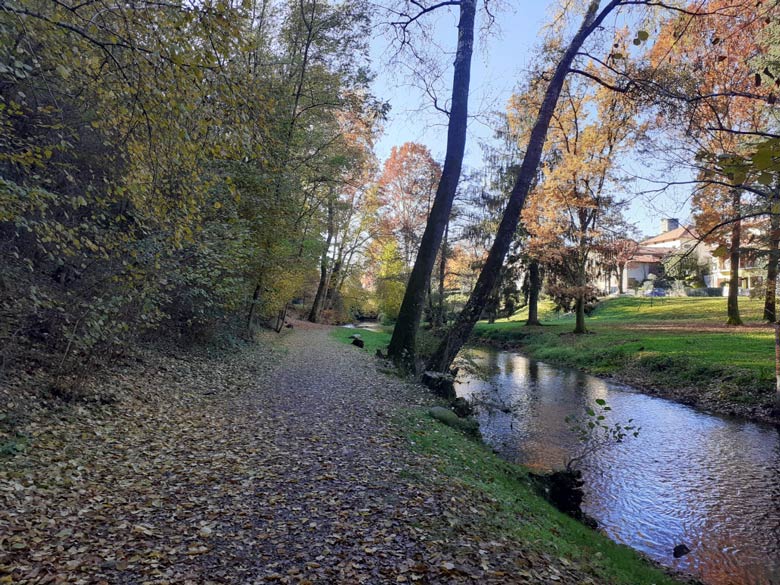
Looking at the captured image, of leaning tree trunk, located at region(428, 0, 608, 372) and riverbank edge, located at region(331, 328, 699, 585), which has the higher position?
leaning tree trunk, located at region(428, 0, 608, 372)

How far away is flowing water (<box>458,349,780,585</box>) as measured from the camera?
527 cm

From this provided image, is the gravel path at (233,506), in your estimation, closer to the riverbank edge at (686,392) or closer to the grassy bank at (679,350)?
the riverbank edge at (686,392)

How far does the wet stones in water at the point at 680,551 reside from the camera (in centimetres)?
513

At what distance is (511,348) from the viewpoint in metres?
25.9

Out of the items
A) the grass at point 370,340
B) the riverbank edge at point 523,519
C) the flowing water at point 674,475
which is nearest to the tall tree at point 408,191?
the grass at point 370,340

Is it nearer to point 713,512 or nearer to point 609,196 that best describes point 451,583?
point 713,512

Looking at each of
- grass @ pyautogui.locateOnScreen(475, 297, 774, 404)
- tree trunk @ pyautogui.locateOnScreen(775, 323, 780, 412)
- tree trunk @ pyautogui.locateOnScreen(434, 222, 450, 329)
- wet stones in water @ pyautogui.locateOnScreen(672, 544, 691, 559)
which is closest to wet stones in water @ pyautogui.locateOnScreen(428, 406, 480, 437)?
wet stones in water @ pyautogui.locateOnScreen(672, 544, 691, 559)

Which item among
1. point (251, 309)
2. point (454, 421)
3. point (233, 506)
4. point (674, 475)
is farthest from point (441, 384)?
point (251, 309)

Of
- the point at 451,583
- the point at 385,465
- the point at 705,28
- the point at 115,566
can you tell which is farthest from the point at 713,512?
the point at 115,566

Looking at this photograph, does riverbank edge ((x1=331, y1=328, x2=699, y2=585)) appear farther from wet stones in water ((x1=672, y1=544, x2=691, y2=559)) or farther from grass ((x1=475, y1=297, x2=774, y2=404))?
grass ((x1=475, y1=297, x2=774, y2=404))

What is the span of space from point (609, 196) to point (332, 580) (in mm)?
22585

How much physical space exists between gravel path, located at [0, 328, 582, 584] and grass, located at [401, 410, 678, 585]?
23 cm

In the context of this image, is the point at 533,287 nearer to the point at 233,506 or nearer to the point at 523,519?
the point at 523,519

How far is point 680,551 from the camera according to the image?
16.9 ft
